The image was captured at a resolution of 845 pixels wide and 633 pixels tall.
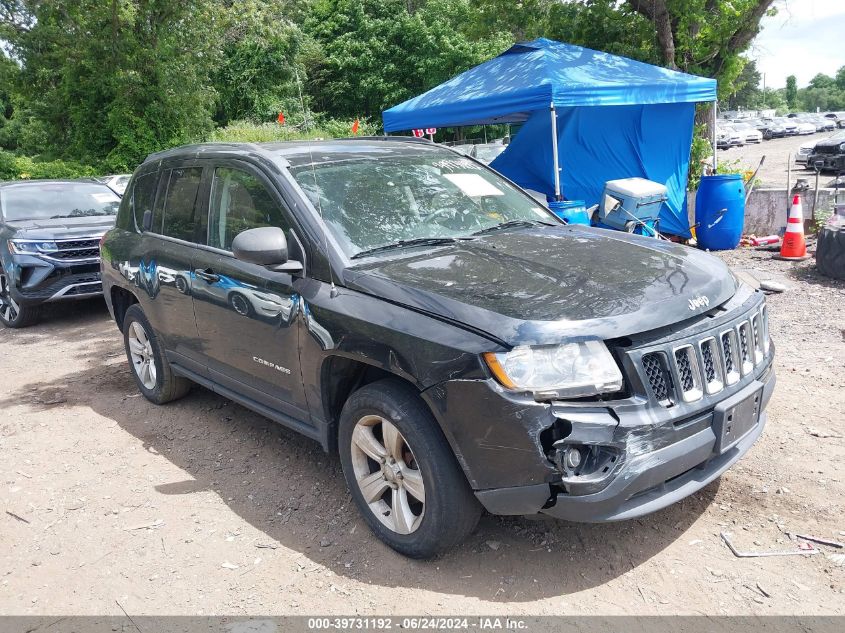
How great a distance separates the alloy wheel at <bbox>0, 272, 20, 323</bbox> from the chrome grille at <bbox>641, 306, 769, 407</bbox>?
26.6 ft

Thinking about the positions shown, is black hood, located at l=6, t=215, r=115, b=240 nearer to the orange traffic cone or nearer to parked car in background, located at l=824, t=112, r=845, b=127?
the orange traffic cone

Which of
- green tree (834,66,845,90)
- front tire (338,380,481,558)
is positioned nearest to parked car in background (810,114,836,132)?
front tire (338,380,481,558)

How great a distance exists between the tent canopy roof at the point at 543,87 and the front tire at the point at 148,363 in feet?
18.0

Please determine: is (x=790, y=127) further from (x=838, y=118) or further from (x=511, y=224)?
(x=511, y=224)

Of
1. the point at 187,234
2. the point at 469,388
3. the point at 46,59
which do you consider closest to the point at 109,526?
the point at 187,234

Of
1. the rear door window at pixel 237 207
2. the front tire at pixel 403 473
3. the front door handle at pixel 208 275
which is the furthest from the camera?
the front door handle at pixel 208 275

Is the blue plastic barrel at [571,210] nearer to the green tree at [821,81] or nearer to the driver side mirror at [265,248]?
the driver side mirror at [265,248]

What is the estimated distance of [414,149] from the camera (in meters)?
4.29

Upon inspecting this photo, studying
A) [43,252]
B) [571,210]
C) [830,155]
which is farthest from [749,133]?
[43,252]

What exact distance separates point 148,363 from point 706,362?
4045 millimetres

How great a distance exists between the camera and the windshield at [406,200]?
139 inches

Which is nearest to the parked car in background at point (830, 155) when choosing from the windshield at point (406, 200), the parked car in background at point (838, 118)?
the windshield at point (406, 200)

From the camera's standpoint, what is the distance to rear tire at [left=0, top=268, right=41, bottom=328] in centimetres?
844

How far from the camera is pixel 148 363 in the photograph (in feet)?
17.3
